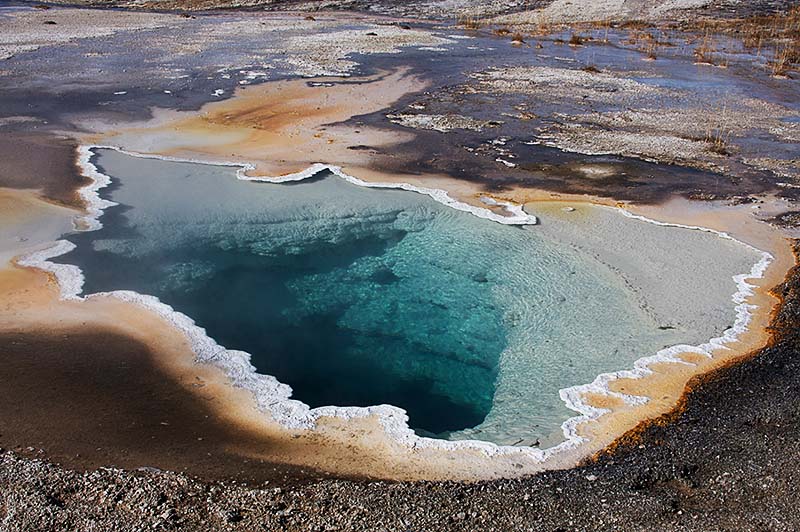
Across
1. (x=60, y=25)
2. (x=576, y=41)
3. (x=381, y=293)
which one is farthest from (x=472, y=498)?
(x=60, y=25)

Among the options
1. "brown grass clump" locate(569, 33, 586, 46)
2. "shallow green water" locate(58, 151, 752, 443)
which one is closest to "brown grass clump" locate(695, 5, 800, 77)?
"brown grass clump" locate(569, 33, 586, 46)

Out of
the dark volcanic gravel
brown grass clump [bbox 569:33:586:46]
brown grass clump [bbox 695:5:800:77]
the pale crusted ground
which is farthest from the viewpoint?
brown grass clump [bbox 569:33:586:46]

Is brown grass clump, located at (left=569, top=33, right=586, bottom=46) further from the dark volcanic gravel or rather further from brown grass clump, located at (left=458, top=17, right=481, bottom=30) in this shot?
the dark volcanic gravel

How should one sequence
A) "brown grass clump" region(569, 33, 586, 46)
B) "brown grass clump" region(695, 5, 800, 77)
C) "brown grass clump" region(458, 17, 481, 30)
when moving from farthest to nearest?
1. "brown grass clump" region(458, 17, 481, 30)
2. "brown grass clump" region(569, 33, 586, 46)
3. "brown grass clump" region(695, 5, 800, 77)

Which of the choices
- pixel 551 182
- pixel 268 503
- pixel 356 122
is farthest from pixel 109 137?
pixel 268 503

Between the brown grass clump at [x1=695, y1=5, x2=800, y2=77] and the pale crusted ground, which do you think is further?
the brown grass clump at [x1=695, y1=5, x2=800, y2=77]

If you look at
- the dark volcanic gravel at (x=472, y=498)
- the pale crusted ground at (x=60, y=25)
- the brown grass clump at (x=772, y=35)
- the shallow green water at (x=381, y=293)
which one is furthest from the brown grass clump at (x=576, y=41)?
the dark volcanic gravel at (x=472, y=498)
